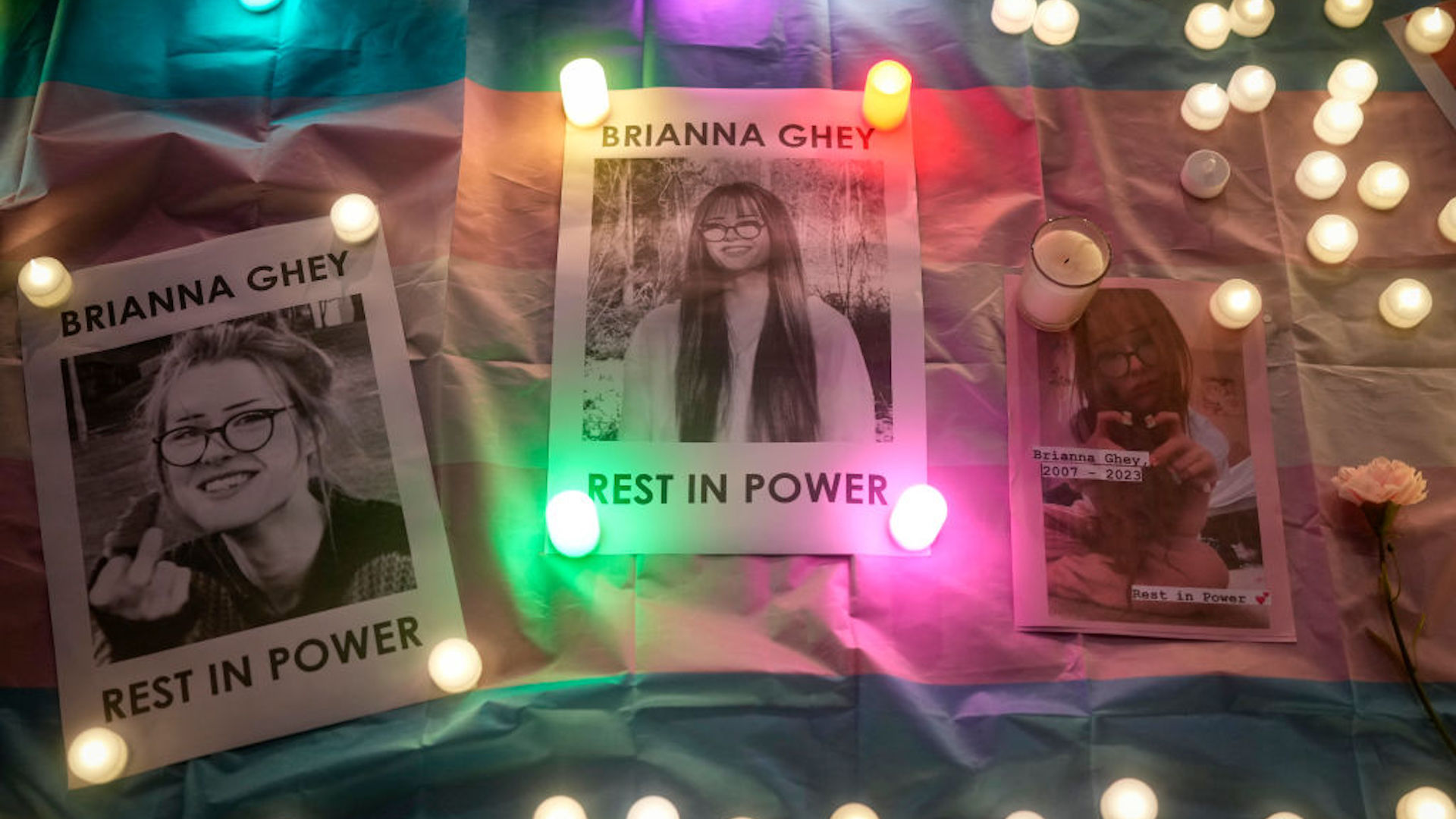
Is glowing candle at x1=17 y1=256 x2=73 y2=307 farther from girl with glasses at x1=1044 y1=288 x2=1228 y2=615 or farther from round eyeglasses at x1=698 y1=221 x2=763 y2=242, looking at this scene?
girl with glasses at x1=1044 y1=288 x2=1228 y2=615

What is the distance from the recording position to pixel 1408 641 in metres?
0.70

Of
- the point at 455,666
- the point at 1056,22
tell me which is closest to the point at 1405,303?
the point at 1056,22

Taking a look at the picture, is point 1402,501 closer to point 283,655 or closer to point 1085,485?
point 1085,485

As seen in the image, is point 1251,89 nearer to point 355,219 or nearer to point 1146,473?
point 1146,473

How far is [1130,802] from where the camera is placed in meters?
0.65

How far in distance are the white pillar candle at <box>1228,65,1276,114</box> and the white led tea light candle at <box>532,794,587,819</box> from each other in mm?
747

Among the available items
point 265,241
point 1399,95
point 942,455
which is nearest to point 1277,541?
point 942,455

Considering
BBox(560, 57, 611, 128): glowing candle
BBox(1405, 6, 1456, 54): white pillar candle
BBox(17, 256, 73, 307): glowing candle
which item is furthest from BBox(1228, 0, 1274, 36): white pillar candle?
BBox(17, 256, 73, 307): glowing candle

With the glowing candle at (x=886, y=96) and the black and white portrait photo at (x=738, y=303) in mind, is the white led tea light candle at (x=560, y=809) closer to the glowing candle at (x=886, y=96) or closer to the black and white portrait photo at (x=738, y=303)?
the black and white portrait photo at (x=738, y=303)

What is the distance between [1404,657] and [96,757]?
0.89 metres

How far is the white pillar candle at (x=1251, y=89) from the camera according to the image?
0.80 m

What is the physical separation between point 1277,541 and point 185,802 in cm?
78

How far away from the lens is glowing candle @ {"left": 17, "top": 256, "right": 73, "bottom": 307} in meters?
0.74

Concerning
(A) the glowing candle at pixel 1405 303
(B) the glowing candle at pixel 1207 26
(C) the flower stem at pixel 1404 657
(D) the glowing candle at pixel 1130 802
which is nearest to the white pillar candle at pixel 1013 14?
(B) the glowing candle at pixel 1207 26
